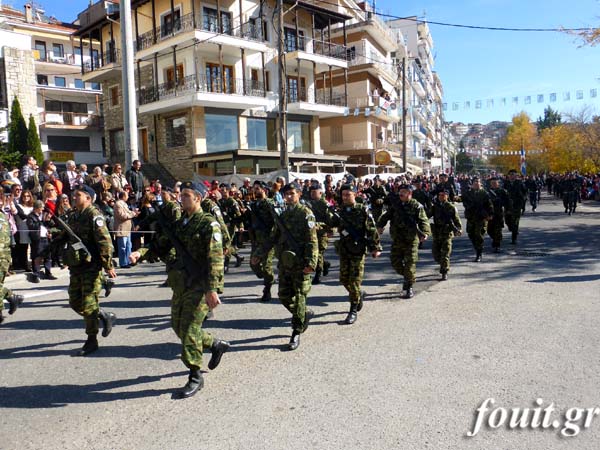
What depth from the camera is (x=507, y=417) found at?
381 cm

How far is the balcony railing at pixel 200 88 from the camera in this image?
25469 mm

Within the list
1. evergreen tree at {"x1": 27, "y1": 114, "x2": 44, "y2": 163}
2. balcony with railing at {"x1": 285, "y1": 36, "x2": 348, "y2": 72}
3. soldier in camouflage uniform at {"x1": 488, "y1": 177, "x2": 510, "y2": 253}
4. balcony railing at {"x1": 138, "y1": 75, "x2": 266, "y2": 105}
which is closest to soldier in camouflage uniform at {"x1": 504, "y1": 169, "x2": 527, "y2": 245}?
soldier in camouflage uniform at {"x1": 488, "y1": 177, "x2": 510, "y2": 253}

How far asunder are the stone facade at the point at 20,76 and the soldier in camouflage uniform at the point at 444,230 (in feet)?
90.9

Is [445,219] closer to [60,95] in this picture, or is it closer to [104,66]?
[104,66]

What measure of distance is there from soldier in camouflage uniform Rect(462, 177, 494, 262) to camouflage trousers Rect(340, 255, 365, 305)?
529 cm

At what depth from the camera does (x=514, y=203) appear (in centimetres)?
1414

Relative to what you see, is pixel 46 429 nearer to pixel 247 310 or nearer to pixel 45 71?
pixel 247 310

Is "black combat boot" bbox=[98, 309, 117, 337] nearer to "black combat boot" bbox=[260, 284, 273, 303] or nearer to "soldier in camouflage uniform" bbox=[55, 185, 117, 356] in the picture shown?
"soldier in camouflage uniform" bbox=[55, 185, 117, 356]

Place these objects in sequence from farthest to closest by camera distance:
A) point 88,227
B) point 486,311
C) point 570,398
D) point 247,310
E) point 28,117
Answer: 1. point 28,117
2. point 247,310
3. point 486,311
4. point 88,227
5. point 570,398

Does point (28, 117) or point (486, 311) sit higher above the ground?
point (28, 117)

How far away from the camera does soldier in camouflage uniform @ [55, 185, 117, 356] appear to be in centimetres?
554

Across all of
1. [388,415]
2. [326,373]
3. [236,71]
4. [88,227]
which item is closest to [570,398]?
[388,415]

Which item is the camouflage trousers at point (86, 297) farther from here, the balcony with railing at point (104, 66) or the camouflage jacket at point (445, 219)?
the balcony with railing at point (104, 66)

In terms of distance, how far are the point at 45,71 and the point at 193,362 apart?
3957 cm
